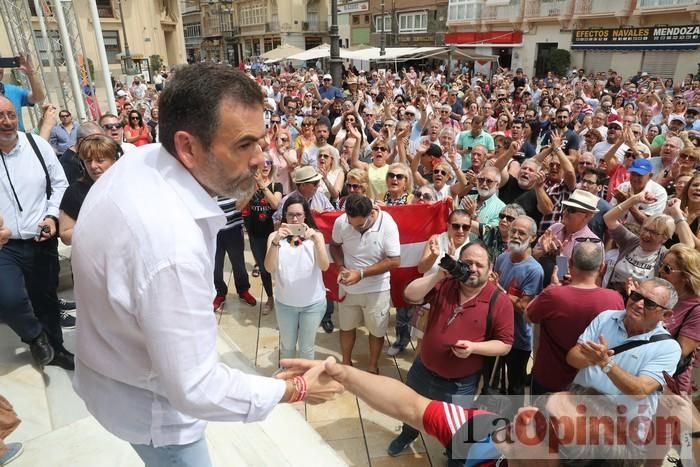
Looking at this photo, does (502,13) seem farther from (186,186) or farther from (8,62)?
(186,186)

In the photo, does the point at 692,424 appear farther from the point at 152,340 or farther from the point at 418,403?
the point at 152,340

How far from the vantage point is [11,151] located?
10.3ft

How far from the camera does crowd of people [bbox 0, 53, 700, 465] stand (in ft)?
4.15

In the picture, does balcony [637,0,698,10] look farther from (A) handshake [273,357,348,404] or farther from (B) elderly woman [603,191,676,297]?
(A) handshake [273,357,348,404]

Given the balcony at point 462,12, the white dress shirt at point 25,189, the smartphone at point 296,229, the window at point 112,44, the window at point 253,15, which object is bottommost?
the smartphone at point 296,229

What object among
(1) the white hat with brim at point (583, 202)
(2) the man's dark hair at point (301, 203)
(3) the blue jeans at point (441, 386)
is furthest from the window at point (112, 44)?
(3) the blue jeans at point (441, 386)

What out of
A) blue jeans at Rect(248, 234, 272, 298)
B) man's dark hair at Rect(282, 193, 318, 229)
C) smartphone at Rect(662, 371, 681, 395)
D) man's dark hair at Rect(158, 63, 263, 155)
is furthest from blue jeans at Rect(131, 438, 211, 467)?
blue jeans at Rect(248, 234, 272, 298)

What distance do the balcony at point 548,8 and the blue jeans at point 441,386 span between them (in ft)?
108

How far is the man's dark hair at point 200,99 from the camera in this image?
1.27 meters

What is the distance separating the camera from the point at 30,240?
3.27 m

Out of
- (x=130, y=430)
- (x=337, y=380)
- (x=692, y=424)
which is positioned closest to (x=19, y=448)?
(x=130, y=430)

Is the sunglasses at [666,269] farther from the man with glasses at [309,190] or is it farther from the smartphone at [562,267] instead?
the man with glasses at [309,190]

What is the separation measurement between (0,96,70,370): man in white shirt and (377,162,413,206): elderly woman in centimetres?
295

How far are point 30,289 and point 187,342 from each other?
290cm
